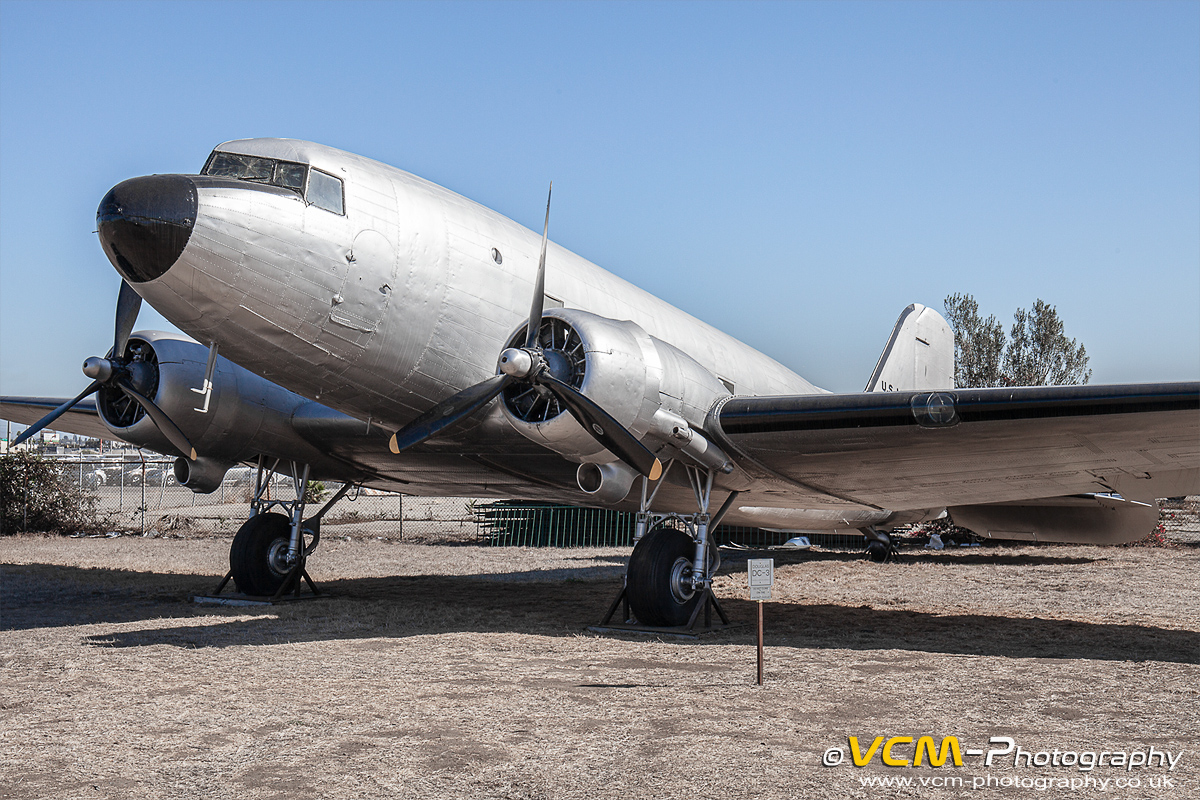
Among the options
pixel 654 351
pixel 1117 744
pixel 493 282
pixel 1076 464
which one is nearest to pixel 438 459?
pixel 493 282

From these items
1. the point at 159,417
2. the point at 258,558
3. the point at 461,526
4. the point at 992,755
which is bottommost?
the point at 461,526

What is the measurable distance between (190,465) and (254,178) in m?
5.65

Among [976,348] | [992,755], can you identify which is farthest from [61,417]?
[976,348]

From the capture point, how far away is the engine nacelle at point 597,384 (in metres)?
8.93

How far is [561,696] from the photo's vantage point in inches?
263

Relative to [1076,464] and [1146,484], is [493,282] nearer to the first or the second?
[1076,464]

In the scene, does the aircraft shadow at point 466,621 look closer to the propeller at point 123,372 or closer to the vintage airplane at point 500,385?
the vintage airplane at point 500,385

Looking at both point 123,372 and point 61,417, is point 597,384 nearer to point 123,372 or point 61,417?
point 123,372

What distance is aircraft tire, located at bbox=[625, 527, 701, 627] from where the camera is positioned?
10.1 meters

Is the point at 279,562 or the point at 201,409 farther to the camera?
the point at 279,562

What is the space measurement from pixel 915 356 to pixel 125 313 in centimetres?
1340

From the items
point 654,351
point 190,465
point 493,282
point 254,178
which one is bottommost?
point 190,465

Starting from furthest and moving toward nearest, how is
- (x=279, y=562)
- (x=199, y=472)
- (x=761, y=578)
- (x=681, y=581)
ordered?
1. (x=279, y=562)
2. (x=199, y=472)
3. (x=681, y=581)
4. (x=761, y=578)

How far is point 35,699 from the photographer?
646 centimetres
